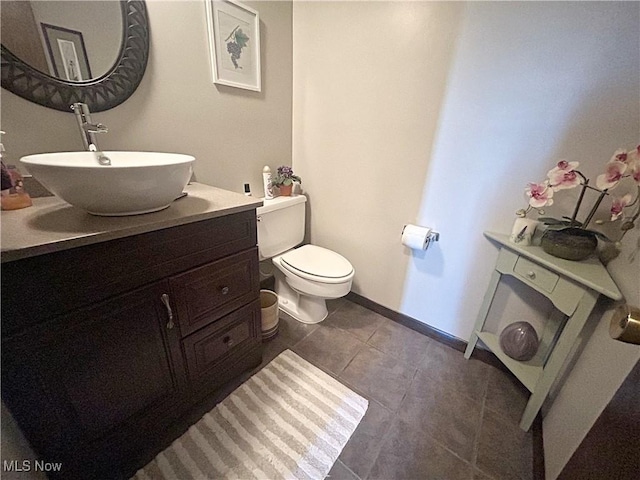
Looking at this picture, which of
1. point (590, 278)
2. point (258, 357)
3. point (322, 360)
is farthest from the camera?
point (322, 360)

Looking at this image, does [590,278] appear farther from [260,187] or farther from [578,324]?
[260,187]

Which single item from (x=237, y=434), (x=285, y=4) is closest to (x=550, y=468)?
(x=237, y=434)

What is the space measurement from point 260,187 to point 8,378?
130cm

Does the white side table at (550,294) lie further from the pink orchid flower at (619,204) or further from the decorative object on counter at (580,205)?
the pink orchid flower at (619,204)

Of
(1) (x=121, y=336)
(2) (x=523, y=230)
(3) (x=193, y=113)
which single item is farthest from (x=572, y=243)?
(3) (x=193, y=113)

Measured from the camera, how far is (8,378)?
57 cm

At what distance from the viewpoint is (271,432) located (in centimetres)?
103

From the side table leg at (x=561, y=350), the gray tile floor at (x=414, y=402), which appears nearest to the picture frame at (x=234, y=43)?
the gray tile floor at (x=414, y=402)

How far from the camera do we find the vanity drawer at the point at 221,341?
37.4 inches

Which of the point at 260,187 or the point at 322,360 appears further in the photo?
the point at 260,187

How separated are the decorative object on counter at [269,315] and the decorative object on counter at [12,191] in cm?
101

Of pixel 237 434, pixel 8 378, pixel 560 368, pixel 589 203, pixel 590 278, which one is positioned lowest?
pixel 237 434

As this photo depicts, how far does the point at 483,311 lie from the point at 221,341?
50.2 inches

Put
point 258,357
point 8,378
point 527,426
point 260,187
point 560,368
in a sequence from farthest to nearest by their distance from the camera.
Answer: point 260,187 < point 258,357 < point 527,426 < point 560,368 < point 8,378
